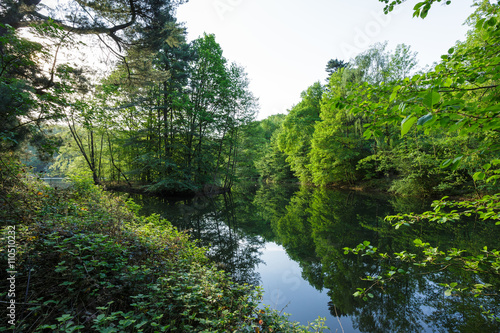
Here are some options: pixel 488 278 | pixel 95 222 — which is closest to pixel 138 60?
pixel 95 222

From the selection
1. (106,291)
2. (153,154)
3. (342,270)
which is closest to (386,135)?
(342,270)

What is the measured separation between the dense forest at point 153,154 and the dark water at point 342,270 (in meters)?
0.49

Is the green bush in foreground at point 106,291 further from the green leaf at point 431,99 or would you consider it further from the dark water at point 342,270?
the green leaf at point 431,99

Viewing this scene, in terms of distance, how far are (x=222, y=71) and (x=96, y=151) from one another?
17273mm

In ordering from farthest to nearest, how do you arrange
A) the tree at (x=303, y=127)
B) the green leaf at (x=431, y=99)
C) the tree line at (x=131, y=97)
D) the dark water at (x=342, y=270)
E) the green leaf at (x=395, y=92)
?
the tree at (x=303, y=127), the tree line at (x=131, y=97), the dark water at (x=342, y=270), the green leaf at (x=395, y=92), the green leaf at (x=431, y=99)

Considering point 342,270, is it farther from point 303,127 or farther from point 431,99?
point 303,127

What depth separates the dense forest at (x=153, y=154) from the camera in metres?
1.86

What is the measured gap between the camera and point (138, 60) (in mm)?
7973

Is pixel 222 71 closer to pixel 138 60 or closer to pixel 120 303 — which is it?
pixel 138 60

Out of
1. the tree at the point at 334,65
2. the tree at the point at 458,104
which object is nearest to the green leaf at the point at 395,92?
the tree at the point at 458,104

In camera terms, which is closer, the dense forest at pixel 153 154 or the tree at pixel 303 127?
the dense forest at pixel 153 154

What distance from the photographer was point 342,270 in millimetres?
5430

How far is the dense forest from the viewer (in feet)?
6.09

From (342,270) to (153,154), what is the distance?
637 inches
